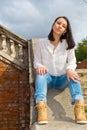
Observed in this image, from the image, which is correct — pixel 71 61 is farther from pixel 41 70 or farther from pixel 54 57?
pixel 41 70

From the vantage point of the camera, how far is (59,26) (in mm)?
4938

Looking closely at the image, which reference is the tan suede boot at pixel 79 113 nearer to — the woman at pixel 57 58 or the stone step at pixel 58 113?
the stone step at pixel 58 113

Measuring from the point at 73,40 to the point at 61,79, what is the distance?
644 millimetres

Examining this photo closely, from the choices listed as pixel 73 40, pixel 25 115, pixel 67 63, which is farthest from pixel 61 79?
pixel 25 115

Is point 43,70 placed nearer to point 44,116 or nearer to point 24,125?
point 44,116

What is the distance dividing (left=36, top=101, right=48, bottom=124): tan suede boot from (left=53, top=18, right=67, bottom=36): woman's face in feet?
3.85

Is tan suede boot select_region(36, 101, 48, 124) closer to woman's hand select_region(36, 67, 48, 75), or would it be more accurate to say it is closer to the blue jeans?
the blue jeans

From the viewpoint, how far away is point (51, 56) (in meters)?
4.93

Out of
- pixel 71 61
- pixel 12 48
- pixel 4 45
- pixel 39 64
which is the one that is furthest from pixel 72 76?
pixel 4 45

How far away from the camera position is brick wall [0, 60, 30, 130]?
6715mm

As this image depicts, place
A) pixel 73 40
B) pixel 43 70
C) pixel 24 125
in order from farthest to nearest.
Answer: pixel 24 125
pixel 73 40
pixel 43 70

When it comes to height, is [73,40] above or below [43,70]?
above

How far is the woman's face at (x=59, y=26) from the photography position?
494 cm

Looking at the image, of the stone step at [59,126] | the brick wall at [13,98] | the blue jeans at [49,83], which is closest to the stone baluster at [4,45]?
the brick wall at [13,98]
